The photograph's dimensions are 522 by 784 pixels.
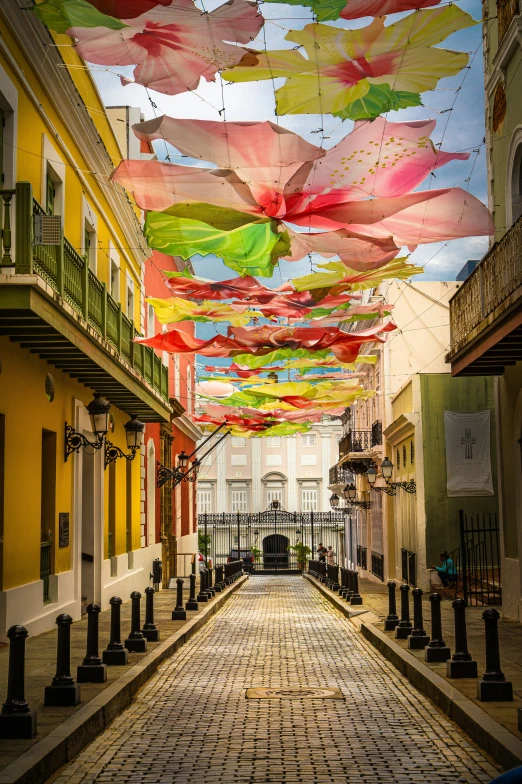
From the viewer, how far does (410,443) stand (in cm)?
2656

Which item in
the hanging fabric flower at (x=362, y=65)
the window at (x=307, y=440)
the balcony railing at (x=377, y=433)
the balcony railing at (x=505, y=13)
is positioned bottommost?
the balcony railing at (x=377, y=433)

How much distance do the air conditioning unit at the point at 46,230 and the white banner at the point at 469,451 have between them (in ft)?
44.7

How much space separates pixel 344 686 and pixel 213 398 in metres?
12.9

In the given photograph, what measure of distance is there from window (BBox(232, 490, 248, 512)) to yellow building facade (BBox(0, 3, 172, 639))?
5303cm

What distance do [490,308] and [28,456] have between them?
6.68 meters

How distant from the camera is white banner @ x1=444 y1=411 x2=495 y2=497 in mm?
22922

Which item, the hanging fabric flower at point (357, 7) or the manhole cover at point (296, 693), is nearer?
the hanging fabric flower at point (357, 7)

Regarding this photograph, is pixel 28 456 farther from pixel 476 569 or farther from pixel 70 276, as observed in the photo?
pixel 476 569

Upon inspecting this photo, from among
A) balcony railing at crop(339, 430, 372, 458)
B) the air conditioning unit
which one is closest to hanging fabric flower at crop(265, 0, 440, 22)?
the air conditioning unit

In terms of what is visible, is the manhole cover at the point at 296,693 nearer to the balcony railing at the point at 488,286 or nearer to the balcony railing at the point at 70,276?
the balcony railing at the point at 70,276

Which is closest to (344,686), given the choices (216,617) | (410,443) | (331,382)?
(216,617)

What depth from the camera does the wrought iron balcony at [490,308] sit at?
1276 centimetres

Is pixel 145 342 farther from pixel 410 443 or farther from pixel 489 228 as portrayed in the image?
pixel 410 443

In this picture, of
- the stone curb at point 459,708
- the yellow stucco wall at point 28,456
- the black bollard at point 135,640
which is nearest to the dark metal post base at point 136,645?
the black bollard at point 135,640
